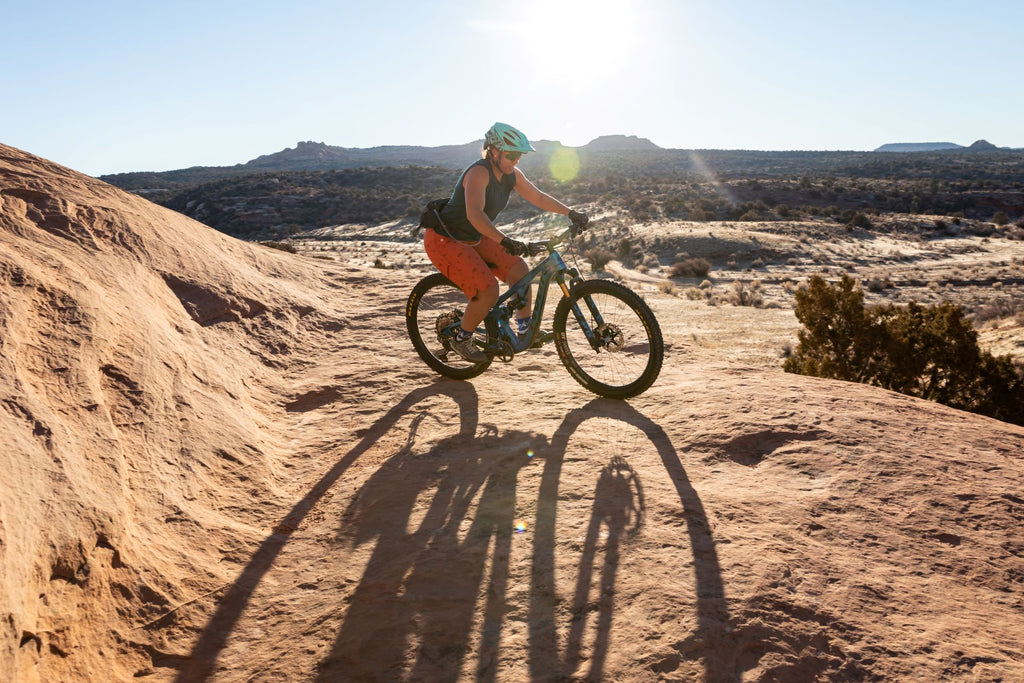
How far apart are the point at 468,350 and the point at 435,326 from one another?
0.62 metres

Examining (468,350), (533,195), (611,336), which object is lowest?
(468,350)

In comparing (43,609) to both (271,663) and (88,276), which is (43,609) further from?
(88,276)

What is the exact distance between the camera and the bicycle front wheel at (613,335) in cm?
455

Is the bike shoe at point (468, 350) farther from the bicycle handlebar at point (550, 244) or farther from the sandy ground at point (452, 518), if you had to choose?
the bicycle handlebar at point (550, 244)

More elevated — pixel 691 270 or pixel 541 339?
pixel 691 270

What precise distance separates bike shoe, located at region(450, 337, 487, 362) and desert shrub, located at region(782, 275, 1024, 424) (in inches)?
228

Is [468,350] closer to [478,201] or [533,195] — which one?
[478,201]

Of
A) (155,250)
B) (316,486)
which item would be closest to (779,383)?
(316,486)

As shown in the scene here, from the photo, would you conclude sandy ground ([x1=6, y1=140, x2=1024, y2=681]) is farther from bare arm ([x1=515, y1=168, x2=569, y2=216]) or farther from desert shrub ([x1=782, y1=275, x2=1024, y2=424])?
desert shrub ([x1=782, y1=275, x2=1024, y2=424])

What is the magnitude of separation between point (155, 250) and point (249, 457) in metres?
2.66

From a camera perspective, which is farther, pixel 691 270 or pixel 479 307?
pixel 691 270

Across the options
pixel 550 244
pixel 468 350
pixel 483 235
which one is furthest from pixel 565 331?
pixel 483 235

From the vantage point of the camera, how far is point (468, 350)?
5113 millimetres

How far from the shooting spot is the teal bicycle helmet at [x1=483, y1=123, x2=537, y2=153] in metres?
4.59
